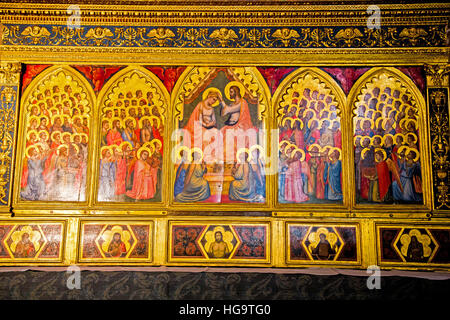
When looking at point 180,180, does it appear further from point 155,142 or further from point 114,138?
point 114,138

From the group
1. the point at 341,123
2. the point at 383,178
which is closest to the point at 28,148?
the point at 341,123

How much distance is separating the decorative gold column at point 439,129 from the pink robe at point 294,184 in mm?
2090

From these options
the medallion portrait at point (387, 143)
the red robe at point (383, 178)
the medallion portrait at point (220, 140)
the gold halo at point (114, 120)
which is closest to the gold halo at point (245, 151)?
the medallion portrait at point (220, 140)

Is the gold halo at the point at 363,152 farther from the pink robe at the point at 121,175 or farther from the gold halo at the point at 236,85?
the pink robe at the point at 121,175

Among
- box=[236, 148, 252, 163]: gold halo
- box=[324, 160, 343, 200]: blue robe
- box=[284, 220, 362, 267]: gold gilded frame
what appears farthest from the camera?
box=[236, 148, 252, 163]: gold halo

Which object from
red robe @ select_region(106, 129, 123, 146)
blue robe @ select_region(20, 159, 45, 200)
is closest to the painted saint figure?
red robe @ select_region(106, 129, 123, 146)

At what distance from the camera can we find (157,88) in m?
7.39

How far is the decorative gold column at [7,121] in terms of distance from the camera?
705cm

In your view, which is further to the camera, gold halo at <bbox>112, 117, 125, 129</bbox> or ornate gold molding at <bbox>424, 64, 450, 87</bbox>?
gold halo at <bbox>112, 117, 125, 129</bbox>

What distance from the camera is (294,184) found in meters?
7.09

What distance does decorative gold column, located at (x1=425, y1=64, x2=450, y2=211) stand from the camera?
6914 millimetres

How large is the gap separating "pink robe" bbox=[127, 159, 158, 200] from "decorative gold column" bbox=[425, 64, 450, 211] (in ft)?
14.8

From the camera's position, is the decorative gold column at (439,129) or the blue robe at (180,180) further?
the blue robe at (180,180)

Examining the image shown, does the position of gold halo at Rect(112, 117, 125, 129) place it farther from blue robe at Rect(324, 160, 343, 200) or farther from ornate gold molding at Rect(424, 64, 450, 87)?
ornate gold molding at Rect(424, 64, 450, 87)
